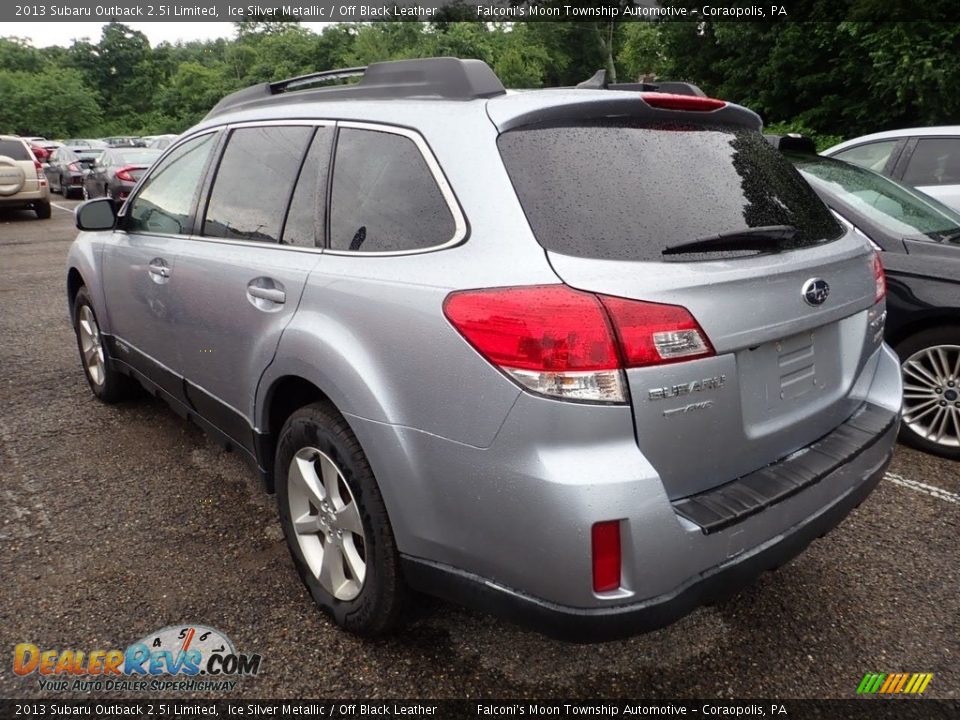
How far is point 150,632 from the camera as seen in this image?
8.24 feet

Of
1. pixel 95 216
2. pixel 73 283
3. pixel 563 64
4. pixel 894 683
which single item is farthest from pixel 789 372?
pixel 563 64

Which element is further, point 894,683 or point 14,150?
point 14,150

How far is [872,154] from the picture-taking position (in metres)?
6.62

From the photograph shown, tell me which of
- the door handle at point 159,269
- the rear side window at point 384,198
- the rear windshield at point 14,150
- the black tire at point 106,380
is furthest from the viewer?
the rear windshield at point 14,150

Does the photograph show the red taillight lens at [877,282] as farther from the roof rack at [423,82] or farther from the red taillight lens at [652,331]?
the roof rack at [423,82]

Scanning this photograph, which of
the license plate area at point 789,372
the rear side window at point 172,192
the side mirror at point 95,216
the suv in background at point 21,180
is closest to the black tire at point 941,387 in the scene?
the license plate area at point 789,372

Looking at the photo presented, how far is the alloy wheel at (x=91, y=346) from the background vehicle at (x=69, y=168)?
52.9ft

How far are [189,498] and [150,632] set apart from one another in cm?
101

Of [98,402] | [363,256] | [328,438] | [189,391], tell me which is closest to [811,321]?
[363,256]

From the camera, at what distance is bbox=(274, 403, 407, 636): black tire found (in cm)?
218

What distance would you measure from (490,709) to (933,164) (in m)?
6.33

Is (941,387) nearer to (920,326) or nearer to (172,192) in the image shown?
(920,326)

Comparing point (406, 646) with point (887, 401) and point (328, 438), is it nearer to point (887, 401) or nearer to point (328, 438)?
point (328, 438)

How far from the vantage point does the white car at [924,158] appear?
638 cm
